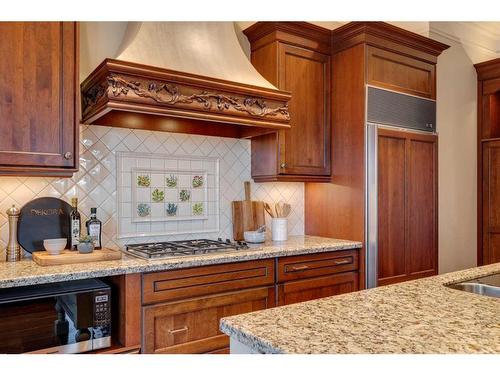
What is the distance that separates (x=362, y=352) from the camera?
0.88 m

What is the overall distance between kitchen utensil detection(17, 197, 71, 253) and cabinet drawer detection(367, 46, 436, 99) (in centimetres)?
231

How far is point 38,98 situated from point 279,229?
1834 mm

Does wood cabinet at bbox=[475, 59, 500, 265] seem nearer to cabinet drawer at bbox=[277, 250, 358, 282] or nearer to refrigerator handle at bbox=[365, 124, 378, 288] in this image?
refrigerator handle at bbox=[365, 124, 378, 288]

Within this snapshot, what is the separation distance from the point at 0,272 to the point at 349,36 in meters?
2.77

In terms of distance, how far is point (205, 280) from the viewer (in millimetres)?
2301

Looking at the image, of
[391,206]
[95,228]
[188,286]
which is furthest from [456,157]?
[95,228]

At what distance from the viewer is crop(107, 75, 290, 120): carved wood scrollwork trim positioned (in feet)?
7.02

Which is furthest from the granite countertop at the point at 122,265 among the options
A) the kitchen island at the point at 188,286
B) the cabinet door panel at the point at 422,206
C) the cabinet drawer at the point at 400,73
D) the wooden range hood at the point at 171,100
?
the cabinet drawer at the point at 400,73

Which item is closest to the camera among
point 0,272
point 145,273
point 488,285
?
point 488,285

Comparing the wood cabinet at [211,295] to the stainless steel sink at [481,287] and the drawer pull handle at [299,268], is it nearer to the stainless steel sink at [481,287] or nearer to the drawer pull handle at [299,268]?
the drawer pull handle at [299,268]

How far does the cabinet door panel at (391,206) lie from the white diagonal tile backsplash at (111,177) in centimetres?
89

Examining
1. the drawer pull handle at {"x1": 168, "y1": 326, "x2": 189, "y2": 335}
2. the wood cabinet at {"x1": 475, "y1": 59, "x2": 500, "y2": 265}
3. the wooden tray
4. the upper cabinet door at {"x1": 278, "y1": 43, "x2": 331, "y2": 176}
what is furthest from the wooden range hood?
the wood cabinet at {"x1": 475, "y1": 59, "x2": 500, "y2": 265}

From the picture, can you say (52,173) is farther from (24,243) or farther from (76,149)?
(24,243)

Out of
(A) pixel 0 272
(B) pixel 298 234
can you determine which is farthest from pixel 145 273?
(B) pixel 298 234
